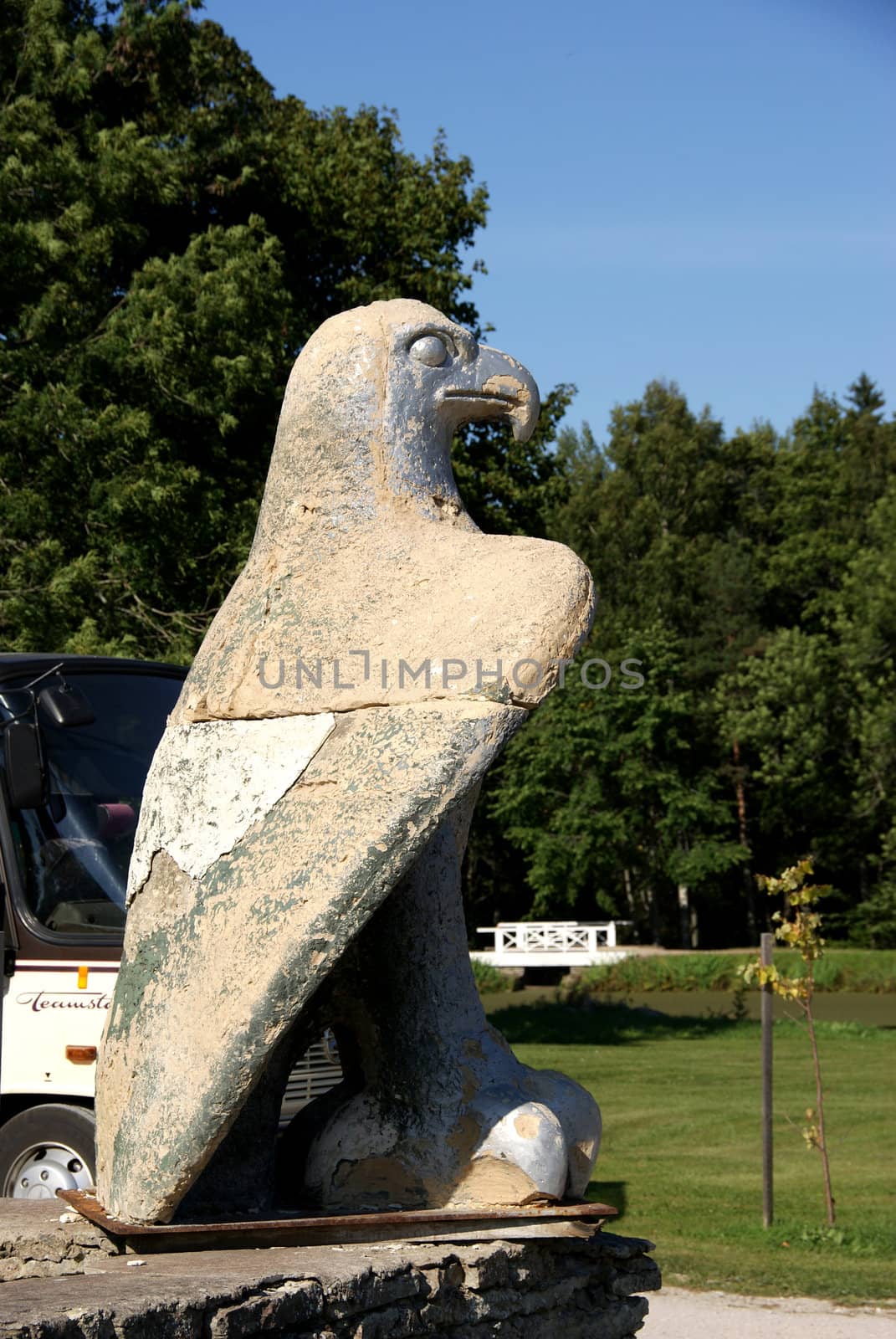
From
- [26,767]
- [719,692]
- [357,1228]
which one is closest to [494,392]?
[357,1228]

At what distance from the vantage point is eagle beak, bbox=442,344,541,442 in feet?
12.6

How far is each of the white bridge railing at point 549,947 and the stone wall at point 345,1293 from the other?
2153 cm

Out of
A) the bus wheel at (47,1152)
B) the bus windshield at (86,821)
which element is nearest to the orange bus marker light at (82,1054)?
the bus wheel at (47,1152)

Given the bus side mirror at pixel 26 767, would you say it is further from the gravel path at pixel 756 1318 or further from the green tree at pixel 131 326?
the green tree at pixel 131 326

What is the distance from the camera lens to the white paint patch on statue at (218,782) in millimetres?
3402

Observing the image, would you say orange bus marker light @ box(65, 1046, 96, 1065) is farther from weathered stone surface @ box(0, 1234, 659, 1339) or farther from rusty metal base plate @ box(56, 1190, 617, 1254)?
weathered stone surface @ box(0, 1234, 659, 1339)

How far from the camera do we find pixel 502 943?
27172 millimetres

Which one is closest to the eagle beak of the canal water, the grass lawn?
the grass lawn

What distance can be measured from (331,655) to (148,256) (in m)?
12.3

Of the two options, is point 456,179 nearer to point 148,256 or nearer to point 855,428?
point 148,256

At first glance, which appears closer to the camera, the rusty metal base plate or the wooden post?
the rusty metal base plate

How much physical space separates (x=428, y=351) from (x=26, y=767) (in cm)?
314

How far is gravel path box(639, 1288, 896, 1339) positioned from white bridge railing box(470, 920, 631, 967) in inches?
724

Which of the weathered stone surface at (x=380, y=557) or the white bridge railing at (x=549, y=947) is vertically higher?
the weathered stone surface at (x=380, y=557)
